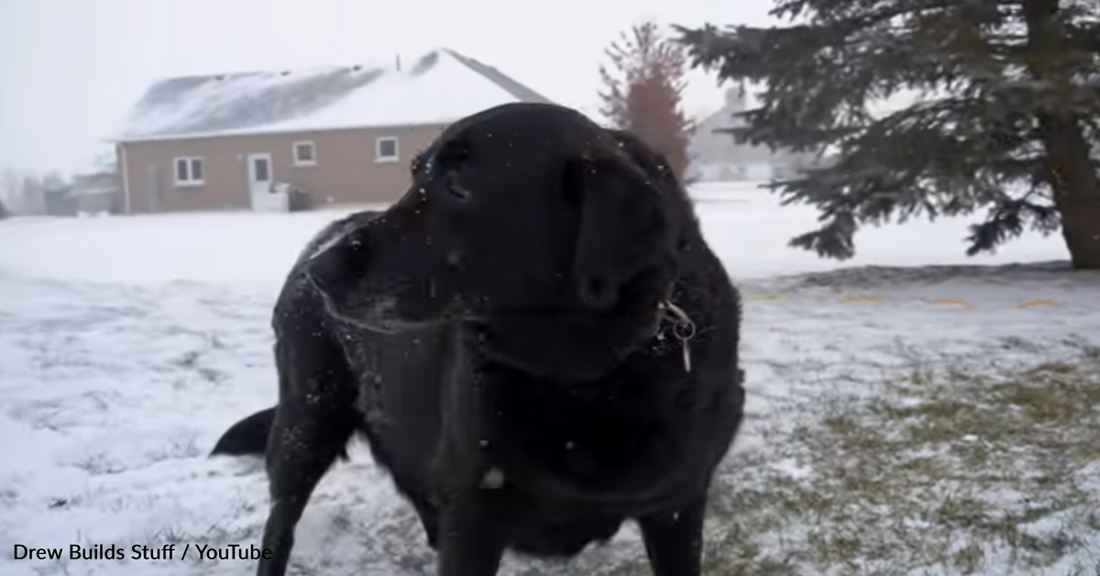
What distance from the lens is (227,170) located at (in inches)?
969

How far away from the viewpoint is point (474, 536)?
1.92 m

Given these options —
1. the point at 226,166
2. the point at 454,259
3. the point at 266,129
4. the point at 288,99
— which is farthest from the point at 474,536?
the point at 288,99

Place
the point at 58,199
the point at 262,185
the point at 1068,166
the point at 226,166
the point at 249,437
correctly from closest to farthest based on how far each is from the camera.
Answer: the point at 249,437, the point at 1068,166, the point at 58,199, the point at 262,185, the point at 226,166

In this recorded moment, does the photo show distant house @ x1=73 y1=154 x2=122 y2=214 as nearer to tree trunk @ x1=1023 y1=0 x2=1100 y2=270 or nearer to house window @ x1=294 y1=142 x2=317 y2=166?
house window @ x1=294 y1=142 x2=317 y2=166

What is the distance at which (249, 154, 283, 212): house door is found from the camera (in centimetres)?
2019

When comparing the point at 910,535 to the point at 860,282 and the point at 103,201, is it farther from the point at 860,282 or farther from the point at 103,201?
the point at 103,201

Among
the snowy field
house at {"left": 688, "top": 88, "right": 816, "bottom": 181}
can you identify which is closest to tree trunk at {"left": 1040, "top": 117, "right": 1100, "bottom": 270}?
the snowy field

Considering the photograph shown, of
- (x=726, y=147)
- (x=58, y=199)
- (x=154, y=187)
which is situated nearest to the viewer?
(x=58, y=199)

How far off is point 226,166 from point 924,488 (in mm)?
23752

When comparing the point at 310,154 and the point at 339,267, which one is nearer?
the point at 339,267

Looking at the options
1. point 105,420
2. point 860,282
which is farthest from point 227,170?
point 105,420

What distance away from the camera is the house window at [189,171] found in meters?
24.5

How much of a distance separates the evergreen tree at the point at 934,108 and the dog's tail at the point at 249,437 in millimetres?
5947

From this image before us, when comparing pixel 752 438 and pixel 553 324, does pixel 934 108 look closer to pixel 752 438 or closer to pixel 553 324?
pixel 752 438
